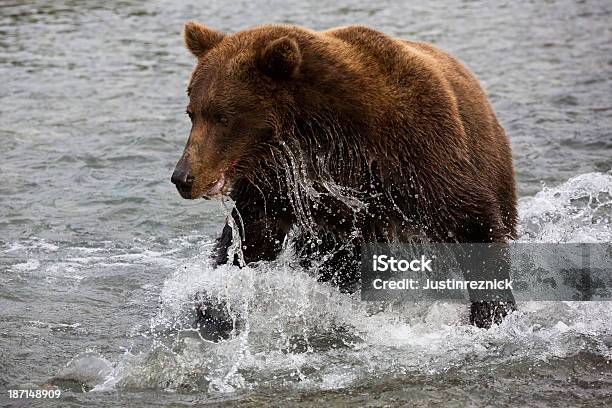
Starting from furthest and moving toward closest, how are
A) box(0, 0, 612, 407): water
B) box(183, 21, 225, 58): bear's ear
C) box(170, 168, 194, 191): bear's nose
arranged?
box(183, 21, 225, 58): bear's ear < box(0, 0, 612, 407): water < box(170, 168, 194, 191): bear's nose

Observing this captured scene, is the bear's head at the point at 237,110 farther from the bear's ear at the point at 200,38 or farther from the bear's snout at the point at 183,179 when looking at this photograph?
the bear's ear at the point at 200,38

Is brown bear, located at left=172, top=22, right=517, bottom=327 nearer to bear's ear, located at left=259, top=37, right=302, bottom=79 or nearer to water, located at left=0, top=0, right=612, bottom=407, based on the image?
bear's ear, located at left=259, top=37, right=302, bottom=79

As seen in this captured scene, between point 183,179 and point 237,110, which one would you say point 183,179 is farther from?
point 237,110

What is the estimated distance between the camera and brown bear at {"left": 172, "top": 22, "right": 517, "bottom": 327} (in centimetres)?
496

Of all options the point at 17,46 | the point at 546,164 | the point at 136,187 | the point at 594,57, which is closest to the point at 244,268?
the point at 136,187

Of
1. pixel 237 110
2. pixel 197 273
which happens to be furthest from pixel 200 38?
pixel 197 273

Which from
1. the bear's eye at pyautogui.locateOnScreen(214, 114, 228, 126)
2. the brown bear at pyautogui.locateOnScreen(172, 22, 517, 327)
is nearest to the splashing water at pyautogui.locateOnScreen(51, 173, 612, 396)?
the brown bear at pyautogui.locateOnScreen(172, 22, 517, 327)

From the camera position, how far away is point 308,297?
6.06m

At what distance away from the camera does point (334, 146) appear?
516 centimetres

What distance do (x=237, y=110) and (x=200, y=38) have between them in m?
0.62

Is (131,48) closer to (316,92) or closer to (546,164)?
(546,164)

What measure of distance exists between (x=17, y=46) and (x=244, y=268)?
407 inches

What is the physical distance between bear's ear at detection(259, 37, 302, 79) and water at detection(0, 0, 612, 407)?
1196 millimetres

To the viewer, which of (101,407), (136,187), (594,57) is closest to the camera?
(101,407)
